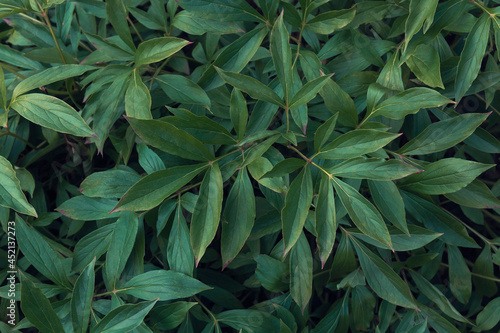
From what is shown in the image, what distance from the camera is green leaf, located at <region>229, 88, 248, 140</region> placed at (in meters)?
Result: 0.80

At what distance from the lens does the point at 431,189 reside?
0.82m

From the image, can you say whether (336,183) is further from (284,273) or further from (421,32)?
(421,32)

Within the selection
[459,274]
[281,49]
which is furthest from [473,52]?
[459,274]

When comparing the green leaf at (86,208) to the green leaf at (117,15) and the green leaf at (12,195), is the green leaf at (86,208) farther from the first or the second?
the green leaf at (117,15)

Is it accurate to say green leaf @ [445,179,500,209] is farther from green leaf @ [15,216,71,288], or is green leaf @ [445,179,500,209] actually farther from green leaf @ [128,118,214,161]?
green leaf @ [15,216,71,288]

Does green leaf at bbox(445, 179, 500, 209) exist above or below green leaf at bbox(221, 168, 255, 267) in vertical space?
below

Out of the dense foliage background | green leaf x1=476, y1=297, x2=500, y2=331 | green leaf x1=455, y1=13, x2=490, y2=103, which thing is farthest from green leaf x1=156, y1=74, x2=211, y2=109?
green leaf x1=476, y1=297, x2=500, y2=331

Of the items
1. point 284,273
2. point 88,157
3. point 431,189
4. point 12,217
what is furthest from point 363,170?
point 12,217

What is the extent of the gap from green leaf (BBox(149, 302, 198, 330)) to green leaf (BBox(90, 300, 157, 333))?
0.10 metres

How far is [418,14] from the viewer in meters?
0.75

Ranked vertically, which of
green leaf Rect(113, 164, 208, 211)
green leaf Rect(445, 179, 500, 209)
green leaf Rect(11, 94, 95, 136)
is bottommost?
green leaf Rect(445, 179, 500, 209)

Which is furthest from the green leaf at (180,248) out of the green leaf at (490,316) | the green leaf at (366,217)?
the green leaf at (490,316)

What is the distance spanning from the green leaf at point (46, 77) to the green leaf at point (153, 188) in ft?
0.96

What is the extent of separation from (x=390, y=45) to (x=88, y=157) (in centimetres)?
→ 74
